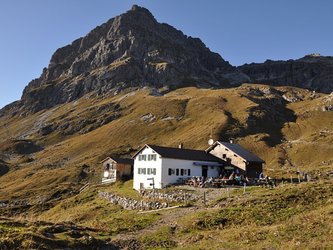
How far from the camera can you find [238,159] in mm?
82250

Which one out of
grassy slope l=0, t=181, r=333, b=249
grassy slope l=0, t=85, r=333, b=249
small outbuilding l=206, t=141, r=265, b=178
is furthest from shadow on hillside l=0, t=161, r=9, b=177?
grassy slope l=0, t=181, r=333, b=249

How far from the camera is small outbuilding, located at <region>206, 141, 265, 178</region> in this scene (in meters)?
81.7

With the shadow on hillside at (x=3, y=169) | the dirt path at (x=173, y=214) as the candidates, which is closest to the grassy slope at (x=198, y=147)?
the dirt path at (x=173, y=214)

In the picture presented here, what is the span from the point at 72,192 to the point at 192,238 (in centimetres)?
7461

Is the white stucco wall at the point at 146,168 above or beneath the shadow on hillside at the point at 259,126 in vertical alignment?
beneath

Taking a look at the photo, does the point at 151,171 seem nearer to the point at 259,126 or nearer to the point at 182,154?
the point at 182,154

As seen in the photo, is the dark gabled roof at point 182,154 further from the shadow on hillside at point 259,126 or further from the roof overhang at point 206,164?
the shadow on hillside at point 259,126

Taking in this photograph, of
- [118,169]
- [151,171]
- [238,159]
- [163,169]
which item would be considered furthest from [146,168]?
[118,169]

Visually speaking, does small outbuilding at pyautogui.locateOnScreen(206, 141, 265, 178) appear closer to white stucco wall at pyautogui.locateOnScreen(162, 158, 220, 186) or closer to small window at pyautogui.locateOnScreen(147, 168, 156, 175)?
white stucco wall at pyautogui.locateOnScreen(162, 158, 220, 186)

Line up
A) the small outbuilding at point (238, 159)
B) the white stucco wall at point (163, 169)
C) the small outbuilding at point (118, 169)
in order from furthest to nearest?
the small outbuilding at point (118, 169)
the small outbuilding at point (238, 159)
the white stucco wall at point (163, 169)

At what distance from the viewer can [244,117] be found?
617ft

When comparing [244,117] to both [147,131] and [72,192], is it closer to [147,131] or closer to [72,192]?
[147,131]

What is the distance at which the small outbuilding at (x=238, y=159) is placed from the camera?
81.7m

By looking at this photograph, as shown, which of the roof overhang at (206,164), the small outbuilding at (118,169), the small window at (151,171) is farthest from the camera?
the small outbuilding at (118,169)
